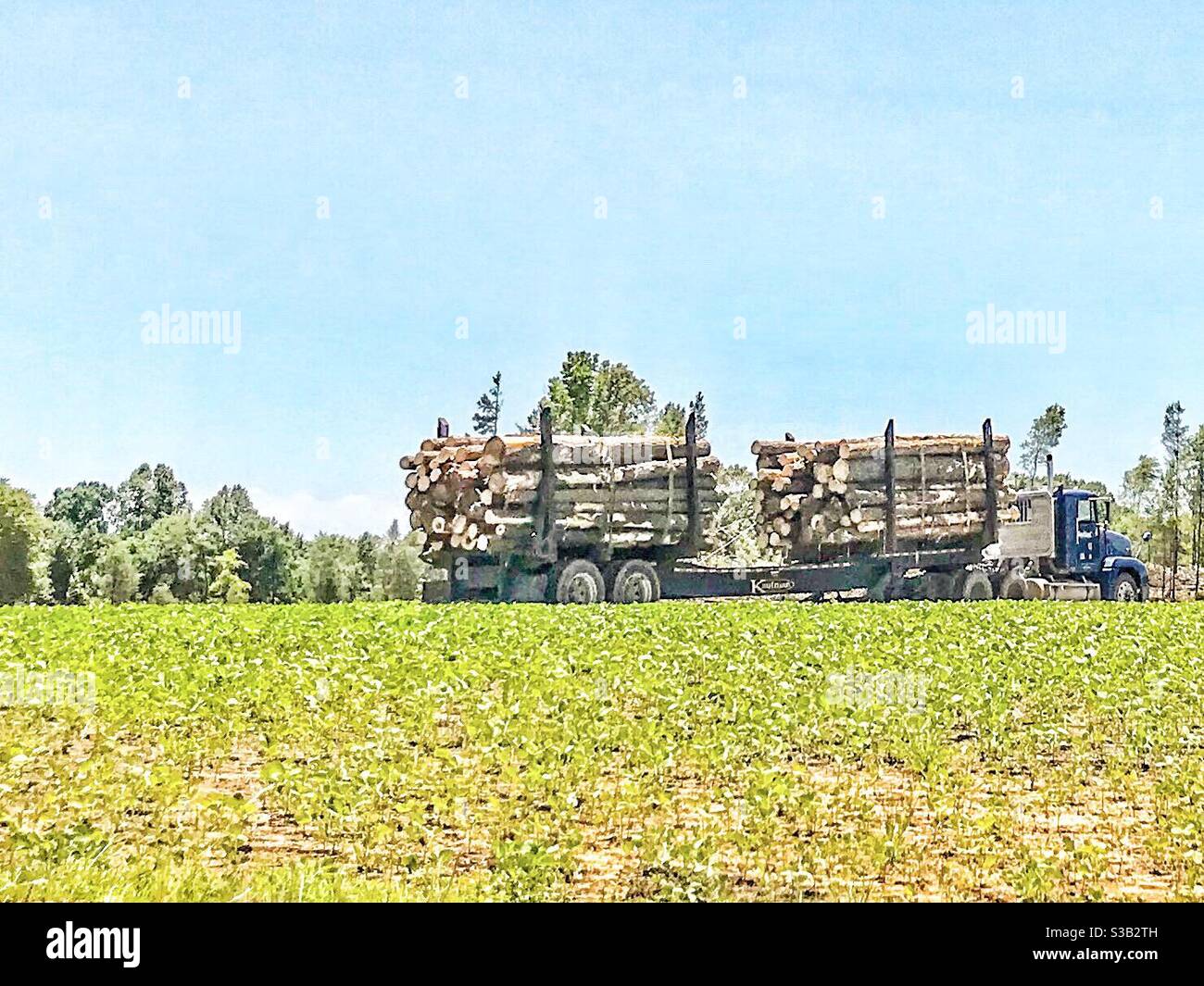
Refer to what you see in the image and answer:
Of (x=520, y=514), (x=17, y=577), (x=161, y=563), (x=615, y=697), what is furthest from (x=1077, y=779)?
(x=17, y=577)

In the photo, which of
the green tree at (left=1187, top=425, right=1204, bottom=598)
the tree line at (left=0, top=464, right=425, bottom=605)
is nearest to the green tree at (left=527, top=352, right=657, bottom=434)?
the tree line at (left=0, top=464, right=425, bottom=605)

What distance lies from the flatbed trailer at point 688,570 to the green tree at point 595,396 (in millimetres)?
18357

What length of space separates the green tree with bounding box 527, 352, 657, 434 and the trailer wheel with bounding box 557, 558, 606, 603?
20.1 m

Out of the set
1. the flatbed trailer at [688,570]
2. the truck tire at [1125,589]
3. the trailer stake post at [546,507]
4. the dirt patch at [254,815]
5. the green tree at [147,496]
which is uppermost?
the green tree at [147,496]

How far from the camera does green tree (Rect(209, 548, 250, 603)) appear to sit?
6525 centimetres

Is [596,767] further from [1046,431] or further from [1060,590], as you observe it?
[1046,431]

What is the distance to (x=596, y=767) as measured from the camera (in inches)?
349

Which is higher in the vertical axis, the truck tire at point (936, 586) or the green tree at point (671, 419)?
the green tree at point (671, 419)

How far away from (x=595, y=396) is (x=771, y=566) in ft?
83.6

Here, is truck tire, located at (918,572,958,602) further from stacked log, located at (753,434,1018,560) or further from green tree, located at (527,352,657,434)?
green tree, located at (527,352,657,434)

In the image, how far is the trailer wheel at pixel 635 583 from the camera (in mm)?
26047

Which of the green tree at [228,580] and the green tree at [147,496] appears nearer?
the green tree at [228,580]

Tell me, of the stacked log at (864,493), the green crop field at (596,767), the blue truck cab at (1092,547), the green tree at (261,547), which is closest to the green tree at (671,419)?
the green tree at (261,547)

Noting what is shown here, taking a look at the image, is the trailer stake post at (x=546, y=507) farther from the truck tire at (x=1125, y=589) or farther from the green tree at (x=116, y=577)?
the green tree at (x=116, y=577)
